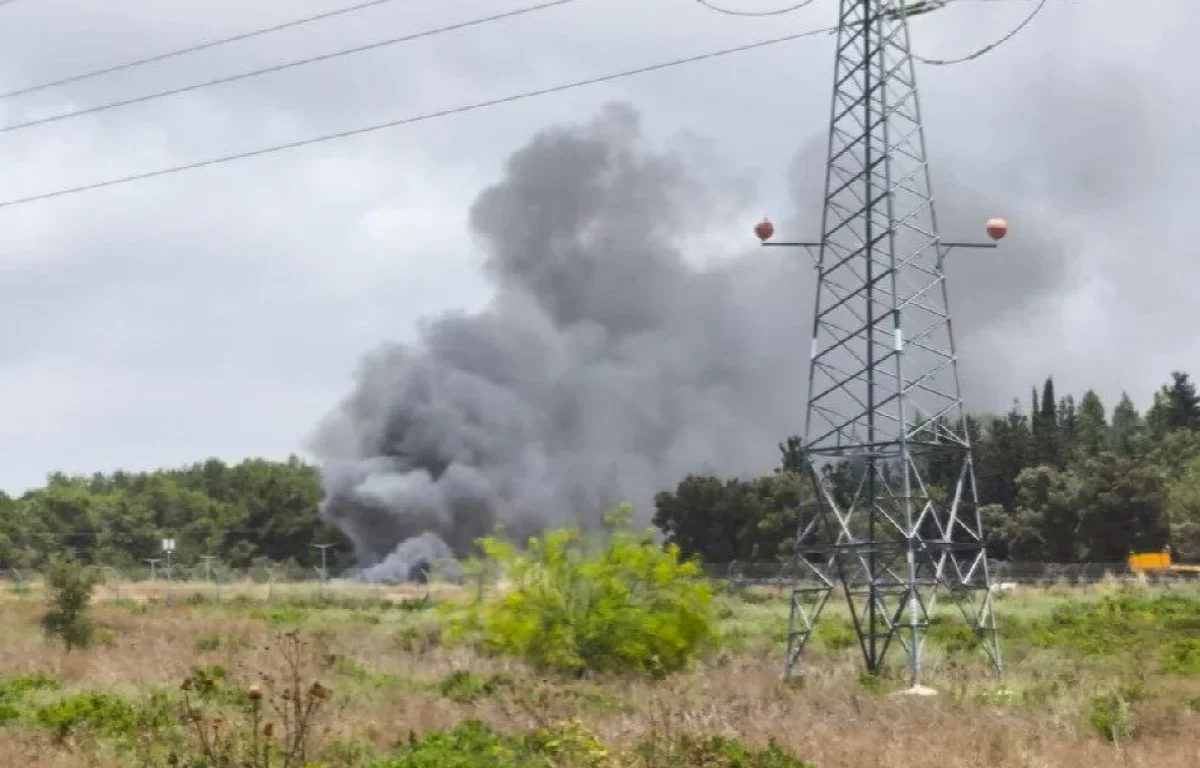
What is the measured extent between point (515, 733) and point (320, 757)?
2763 mm

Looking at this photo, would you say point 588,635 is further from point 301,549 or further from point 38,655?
point 301,549

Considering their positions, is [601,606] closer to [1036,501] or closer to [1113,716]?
[1113,716]

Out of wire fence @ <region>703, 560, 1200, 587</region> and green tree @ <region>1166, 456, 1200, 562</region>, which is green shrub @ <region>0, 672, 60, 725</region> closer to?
wire fence @ <region>703, 560, 1200, 587</region>

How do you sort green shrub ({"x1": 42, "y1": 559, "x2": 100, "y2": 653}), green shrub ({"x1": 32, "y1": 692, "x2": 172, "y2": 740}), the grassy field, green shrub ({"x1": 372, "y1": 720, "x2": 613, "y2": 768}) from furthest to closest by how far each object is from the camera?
green shrub ({"x1": 42, "y1": 559, "x2": 100, "y2": 653}) < green shrub ({"x1": 32, "y1": 692, "x2": 172, "y2": 740}) < the grassy field < green shrub ({"x1": 372, "y1": 720, "x2": 613, "y2": 768})

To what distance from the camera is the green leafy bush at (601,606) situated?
3080 centimetres

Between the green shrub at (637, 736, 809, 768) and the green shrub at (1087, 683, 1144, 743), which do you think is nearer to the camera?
the green shrub at (637, 736, 809, 768)

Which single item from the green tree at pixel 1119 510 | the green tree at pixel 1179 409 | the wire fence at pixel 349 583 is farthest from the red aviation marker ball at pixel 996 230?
the green tree at pixel 1179 409

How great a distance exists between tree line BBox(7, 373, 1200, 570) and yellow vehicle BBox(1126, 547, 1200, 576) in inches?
66.4

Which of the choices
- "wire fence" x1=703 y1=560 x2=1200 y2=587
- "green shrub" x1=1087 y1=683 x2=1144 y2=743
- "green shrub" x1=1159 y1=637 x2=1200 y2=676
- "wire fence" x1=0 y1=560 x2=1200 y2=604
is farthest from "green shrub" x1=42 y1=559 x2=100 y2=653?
"wire fence" x1=703 y1=560 x2=1200 y2=587

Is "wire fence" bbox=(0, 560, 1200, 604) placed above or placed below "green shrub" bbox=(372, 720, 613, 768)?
above

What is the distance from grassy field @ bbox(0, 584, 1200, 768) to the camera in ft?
51.2

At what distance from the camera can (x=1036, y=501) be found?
93000 millimetres

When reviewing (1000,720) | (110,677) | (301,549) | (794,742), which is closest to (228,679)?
(110,677)

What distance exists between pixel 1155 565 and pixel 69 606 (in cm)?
6563
